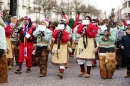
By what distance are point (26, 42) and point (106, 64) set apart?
2.92 m

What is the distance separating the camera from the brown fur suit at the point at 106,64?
1050 centimetres

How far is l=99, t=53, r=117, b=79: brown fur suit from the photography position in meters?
10.5

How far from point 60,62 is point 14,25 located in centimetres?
304

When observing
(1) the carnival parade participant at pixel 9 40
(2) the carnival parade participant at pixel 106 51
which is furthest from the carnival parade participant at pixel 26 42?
(2) the carnival parade participant at pixel 106 51

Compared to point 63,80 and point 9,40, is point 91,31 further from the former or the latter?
point 9,40

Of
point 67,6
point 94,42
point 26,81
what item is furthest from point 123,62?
point 67,6

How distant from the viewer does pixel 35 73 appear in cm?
1188

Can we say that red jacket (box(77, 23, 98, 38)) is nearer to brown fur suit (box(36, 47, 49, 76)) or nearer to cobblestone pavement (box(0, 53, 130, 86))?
cobblestone pavement (box(0, 53, 130, 86))

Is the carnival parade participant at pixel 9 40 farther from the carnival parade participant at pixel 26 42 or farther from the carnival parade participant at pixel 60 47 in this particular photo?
the carnival parade participant at pixel 60 47

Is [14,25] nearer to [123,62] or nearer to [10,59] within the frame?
[10,59]

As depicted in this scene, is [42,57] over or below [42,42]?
below

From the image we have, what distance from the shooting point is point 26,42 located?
39.1ft

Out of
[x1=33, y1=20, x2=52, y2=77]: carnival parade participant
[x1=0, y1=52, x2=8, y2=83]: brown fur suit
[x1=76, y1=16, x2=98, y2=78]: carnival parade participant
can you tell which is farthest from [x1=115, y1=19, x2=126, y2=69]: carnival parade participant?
[x1=0, y1=52, x2=8, y2=83]: brown fur suit

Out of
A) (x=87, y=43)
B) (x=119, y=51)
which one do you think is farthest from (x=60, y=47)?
(x=119, y=51)
